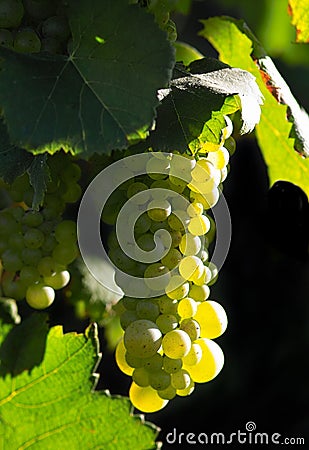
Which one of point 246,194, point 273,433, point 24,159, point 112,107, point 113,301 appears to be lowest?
point 273,433

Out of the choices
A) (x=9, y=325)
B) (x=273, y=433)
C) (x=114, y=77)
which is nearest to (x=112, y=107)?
(x=114, y=77)

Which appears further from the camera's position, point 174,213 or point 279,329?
point 279,329

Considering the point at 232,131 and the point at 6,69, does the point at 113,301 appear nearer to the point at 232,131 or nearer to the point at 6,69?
the point at 232,131

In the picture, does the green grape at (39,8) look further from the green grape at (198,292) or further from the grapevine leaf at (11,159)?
the green grape at (198,292)

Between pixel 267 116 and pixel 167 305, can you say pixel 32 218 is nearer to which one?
Result: pixel 167 305

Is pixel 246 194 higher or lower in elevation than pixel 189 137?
lower
